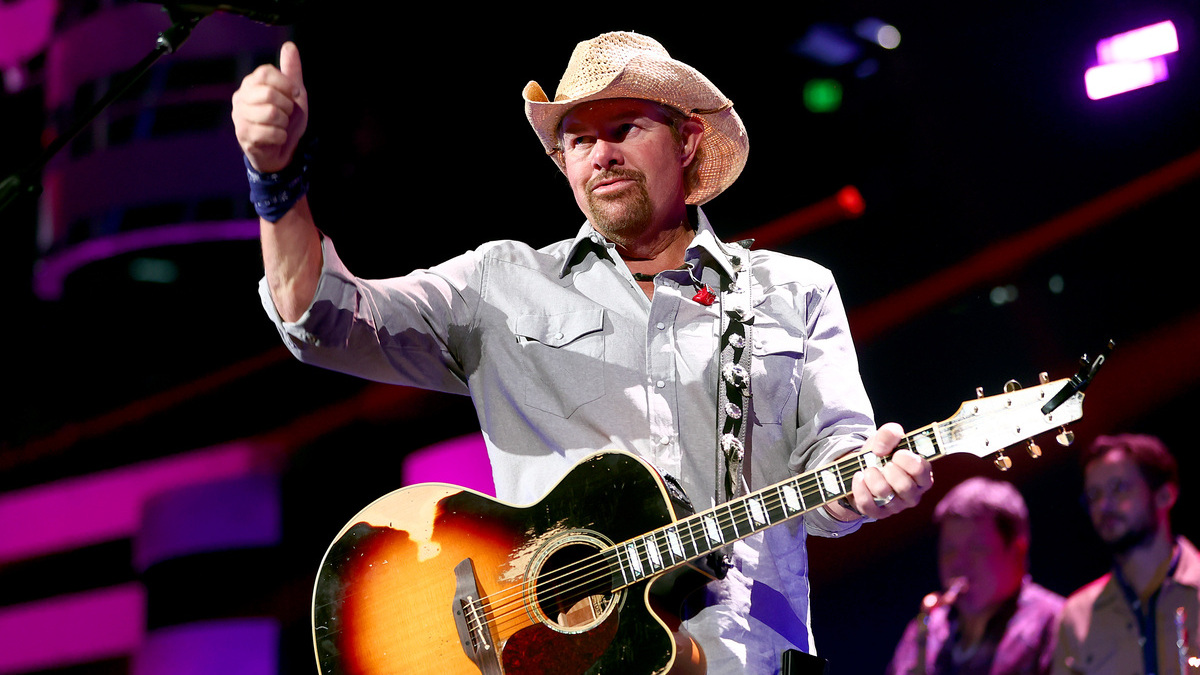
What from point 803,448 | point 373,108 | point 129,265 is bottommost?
point 803,448

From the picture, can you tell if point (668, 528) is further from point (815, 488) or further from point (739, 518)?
point (815, 488)

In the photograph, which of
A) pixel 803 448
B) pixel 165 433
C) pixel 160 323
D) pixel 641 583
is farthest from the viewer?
pixel 165 433

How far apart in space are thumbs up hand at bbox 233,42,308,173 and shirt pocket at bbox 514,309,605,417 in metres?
0.92

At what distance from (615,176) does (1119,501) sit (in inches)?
155

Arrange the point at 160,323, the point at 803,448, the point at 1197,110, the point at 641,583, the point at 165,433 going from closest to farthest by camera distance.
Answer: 1. the point at 641,583
2. the point at 803,448
3. the point at 1197,110
4. the point at 160,323
5. the point at 165,433

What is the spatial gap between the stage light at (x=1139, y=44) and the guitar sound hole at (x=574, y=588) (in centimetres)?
454

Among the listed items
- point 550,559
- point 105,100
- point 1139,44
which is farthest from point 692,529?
point 1139,44

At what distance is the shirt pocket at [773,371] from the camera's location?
8.74 ft

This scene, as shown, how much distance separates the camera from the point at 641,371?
105 inches

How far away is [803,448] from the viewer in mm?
2611

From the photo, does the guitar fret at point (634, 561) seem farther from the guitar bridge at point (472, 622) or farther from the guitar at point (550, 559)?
the guitar bridge at point (472, 622)

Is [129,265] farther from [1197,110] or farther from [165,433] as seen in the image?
[1197,110]

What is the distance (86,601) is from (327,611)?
15.4ft

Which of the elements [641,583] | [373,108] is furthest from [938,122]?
[641,583]
